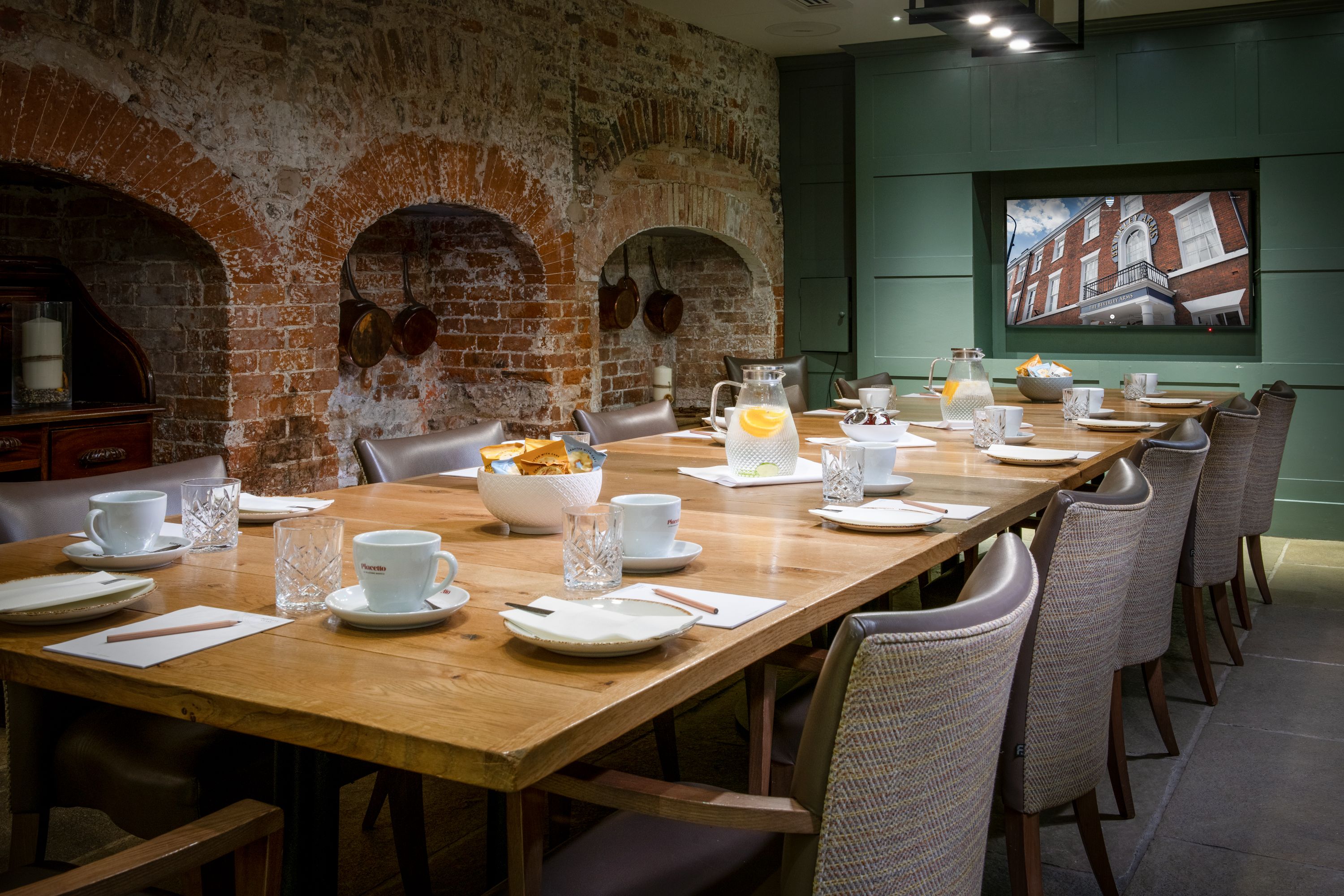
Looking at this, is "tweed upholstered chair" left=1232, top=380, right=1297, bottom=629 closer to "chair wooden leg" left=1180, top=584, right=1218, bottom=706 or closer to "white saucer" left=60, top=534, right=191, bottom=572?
"chair wooden leg" left=1180, top=584, right=1218, bottom=706

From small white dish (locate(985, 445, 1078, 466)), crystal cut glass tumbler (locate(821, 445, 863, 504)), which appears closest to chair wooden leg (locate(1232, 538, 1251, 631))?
small white dish (locate(985, 445, 1078, 466))

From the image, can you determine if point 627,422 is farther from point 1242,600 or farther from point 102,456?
point 1242,600

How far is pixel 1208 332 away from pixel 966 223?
1.41 meters

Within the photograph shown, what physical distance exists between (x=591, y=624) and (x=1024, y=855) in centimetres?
91

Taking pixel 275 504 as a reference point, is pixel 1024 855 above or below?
below

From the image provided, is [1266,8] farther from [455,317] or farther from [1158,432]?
[455,317]

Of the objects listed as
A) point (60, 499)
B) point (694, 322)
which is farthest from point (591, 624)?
point (694, 322)

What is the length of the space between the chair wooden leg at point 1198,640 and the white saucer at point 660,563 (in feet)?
7.00

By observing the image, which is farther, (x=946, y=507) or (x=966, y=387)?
(x=966, y=387)

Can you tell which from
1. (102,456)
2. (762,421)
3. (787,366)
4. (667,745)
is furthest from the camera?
(787,366)

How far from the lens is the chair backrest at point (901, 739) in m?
1.10

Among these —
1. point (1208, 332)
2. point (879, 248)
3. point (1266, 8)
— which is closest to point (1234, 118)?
point (1266, 8)

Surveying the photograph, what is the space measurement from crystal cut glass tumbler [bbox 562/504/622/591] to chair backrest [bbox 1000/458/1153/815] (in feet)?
1.99

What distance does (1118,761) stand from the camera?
2.51m
